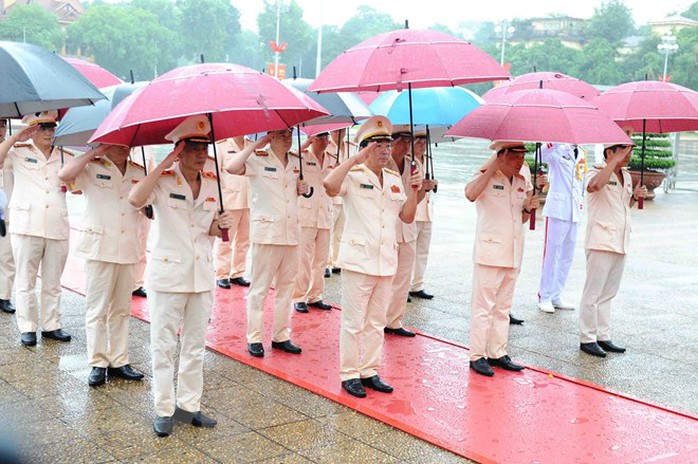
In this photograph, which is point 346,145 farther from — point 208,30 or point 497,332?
point 208,30

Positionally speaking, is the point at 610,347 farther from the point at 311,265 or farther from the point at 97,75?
the point at 97,75

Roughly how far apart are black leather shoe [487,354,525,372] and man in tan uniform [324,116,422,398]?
3.35 feet

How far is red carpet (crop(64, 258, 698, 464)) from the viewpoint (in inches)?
191

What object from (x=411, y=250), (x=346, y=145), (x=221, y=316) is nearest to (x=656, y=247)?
(x=346, y=145)

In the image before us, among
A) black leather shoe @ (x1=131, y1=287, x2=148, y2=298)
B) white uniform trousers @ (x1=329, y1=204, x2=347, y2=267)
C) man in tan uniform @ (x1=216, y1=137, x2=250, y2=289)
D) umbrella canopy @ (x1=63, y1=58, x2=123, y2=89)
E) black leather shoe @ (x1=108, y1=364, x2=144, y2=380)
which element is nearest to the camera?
black leather shoe @ (x1=108, y1=364, x2=144, y2=380)

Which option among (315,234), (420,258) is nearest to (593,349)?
(420,258)

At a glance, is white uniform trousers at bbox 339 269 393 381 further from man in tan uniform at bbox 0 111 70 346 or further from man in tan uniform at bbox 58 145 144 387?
man in tan uniform at bbox 0 111 70 346

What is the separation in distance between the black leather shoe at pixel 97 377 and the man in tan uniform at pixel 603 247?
3522 millimetres

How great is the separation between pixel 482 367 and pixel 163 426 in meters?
2.33

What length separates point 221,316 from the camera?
7.50 metres

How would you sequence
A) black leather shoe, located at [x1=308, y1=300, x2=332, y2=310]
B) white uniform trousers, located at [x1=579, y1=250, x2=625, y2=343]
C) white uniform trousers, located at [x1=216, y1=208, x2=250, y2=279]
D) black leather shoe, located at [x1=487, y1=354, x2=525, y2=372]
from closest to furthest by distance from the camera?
1. black leather shoe, located at [x1=487, y1=354, x2=525, y2=372]
2. white uniform trousers, located at [x1=579, y1=250, x2=625, y2=343]
3. black leather shoe, located at [x1=308, y1=300, x2=332, y2=310]
4. white uniform trousers, located at [x1=216, y1=208, x2=250, y2=279]

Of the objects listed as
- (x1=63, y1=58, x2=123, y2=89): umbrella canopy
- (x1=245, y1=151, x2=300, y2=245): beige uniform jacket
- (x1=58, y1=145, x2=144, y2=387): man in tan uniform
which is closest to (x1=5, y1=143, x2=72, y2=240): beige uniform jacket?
(x1=58, y1=145, x2=144, y2=387): man in tan uniform

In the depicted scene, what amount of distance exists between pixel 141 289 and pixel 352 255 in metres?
3.20

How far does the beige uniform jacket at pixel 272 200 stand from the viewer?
641cm
